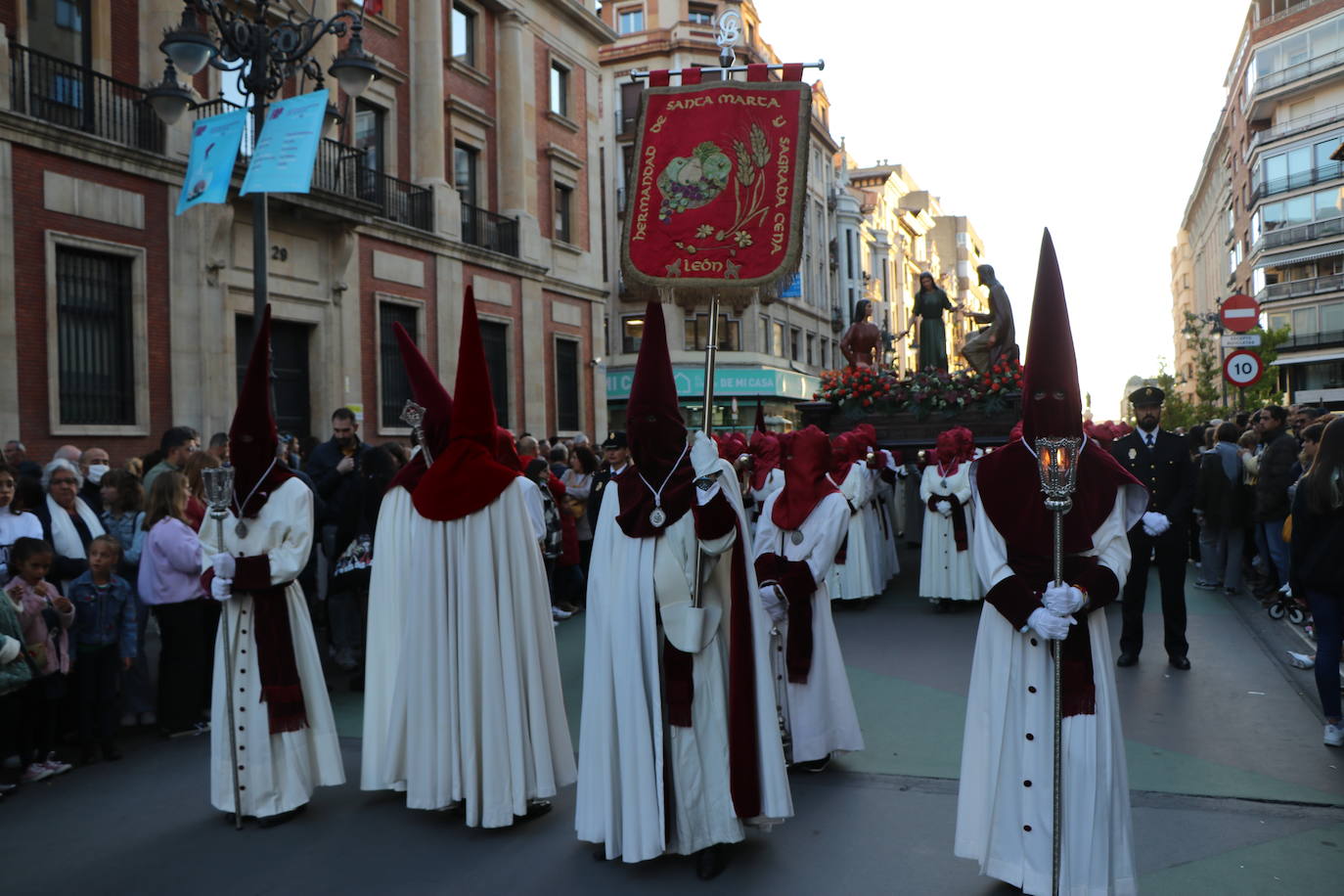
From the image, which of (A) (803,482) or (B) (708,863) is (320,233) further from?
(B) (708,863)

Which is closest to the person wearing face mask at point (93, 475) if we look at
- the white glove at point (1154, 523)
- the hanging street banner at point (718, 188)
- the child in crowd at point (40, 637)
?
the child in crowd at point (40, 637)

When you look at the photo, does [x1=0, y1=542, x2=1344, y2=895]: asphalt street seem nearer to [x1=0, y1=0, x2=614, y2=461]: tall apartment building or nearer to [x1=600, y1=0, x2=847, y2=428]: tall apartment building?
[x1=0, y1=0, x2=614, y2=461]: tall apartment building

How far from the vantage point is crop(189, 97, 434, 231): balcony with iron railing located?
18344 millimetres

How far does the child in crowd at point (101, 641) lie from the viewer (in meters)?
6.32

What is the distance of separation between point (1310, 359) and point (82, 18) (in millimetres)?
55954

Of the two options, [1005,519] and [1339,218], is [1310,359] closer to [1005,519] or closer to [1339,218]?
[1339,218]

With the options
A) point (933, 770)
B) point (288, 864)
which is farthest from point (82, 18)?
point (933, 770)

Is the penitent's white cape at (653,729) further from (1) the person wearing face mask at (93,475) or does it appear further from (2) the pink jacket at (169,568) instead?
(1) the person wearing face mask at (93,475)

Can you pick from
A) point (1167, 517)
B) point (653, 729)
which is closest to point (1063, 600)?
point (653, 729)

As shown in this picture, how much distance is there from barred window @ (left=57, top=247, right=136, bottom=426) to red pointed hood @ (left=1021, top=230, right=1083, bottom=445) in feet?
48.1

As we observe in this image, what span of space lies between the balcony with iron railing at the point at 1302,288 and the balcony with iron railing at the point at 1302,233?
6.89 ft

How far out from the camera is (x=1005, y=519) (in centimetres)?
404

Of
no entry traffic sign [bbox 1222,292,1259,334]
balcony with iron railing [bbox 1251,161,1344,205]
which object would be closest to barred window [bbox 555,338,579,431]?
no entry traffic sign [bbox 1222,292,1259,334]

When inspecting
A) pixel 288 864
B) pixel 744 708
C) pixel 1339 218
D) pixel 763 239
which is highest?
pixel 1339 218
